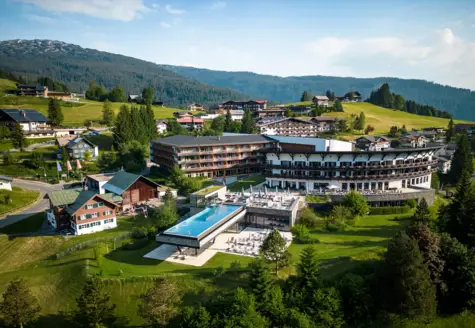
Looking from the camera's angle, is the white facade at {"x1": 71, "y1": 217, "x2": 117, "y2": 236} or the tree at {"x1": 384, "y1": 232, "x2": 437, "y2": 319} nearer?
the tree at {"x1": 384, "y1": 232, "x2": 437, "y2": 319}

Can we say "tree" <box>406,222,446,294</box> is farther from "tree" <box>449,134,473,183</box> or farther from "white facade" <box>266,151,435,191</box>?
"tree" <box>449,134,473,183</box>

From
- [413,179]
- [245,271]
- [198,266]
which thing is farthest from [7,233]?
[413,179]

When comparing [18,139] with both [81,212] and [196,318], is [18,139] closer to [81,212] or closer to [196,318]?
[81,212]

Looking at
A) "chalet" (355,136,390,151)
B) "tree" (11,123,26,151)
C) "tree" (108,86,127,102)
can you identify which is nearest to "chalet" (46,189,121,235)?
"tree" (11,123,26,151)

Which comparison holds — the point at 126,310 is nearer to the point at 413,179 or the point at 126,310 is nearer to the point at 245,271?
the point at 245,271

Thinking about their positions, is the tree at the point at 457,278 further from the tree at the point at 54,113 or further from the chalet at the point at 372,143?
the tree at the point at 54,113

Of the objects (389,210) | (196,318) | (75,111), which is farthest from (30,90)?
(196,318)
